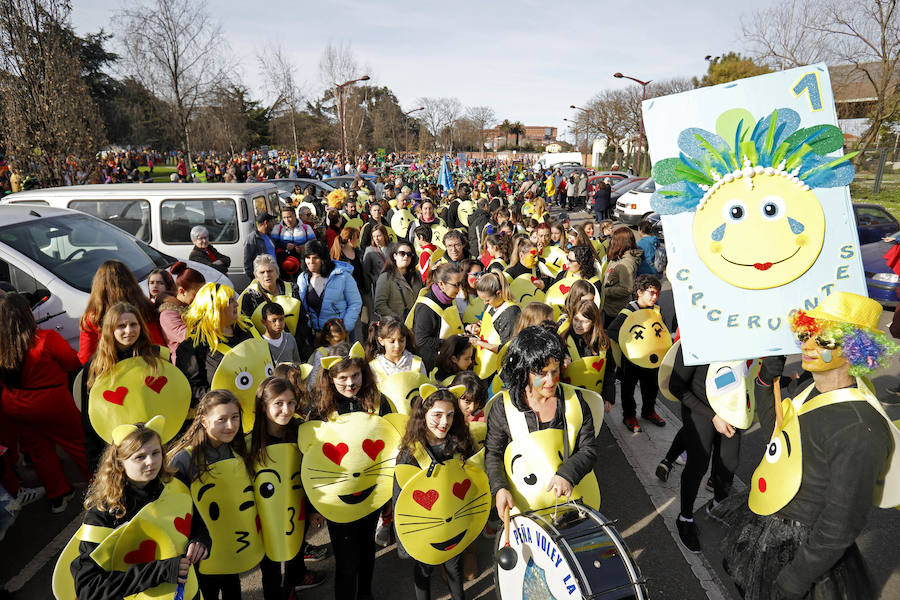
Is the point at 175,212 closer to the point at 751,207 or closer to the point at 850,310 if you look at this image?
the point at 751,207

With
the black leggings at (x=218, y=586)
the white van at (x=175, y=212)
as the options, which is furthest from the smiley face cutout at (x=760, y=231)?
the white van at (x=175, y=212)

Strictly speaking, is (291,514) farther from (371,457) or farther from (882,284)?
(882,284)

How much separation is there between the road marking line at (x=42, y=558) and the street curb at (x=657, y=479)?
14.0 ft

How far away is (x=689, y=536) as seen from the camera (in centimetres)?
348

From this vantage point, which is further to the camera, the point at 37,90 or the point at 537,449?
the point at 37,90

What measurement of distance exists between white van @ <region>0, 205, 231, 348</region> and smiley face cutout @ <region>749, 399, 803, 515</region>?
5.14m

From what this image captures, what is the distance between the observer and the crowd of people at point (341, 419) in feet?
7.11

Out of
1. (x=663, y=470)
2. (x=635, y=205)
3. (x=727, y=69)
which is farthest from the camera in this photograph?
(x=727, y=69)

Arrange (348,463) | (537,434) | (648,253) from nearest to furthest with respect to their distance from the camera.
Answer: (537,434) → (348,463) → (648,253)

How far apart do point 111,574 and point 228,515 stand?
2.07 feet

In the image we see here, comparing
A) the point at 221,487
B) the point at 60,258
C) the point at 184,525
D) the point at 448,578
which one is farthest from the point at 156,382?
the point at 60,258

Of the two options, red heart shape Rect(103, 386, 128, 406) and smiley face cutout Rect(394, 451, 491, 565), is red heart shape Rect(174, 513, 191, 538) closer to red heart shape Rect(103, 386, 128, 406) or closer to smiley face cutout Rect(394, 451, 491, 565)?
smiley face cutout Rect(394, 451, 491, 565)

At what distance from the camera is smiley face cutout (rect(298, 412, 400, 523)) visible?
2.68 metres

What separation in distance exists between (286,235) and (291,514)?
5.33 metres
